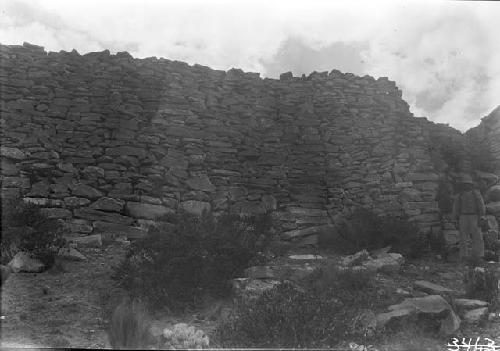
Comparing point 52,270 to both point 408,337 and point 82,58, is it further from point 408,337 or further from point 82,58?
point 82,58

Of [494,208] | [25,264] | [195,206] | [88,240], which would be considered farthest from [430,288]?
[25,264]

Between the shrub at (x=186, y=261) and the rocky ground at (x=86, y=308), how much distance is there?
26 centimetres

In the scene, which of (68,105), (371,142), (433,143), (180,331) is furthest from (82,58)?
(433,143)

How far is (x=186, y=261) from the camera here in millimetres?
6418

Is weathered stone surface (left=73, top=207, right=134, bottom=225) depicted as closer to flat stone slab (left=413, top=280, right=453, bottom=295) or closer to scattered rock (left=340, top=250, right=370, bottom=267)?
scattered rock (left=340, top=250, right=370, bottom=267)

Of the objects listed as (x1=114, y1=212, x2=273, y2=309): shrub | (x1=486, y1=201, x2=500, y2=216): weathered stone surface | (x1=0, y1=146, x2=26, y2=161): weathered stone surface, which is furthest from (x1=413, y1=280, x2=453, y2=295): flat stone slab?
(x1=0, y1=146, x2=26, y2=161): weathered stone surface

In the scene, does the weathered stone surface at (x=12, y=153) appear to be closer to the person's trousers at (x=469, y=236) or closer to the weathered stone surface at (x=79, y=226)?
the weathered stone surface at (x=79, y=226)

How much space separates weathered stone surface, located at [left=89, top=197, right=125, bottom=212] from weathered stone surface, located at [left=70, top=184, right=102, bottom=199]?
0.14 m

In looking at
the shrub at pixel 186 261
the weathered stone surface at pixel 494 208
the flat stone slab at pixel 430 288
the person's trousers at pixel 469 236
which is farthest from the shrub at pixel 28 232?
the weathered stone surface at pixel 494 208

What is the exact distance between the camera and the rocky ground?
4836 millimetres

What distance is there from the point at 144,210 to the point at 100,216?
0.80m

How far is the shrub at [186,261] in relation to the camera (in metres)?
5.94

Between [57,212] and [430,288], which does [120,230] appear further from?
[430,288]

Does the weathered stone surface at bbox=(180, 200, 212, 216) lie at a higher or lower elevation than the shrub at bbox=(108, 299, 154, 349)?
higher
